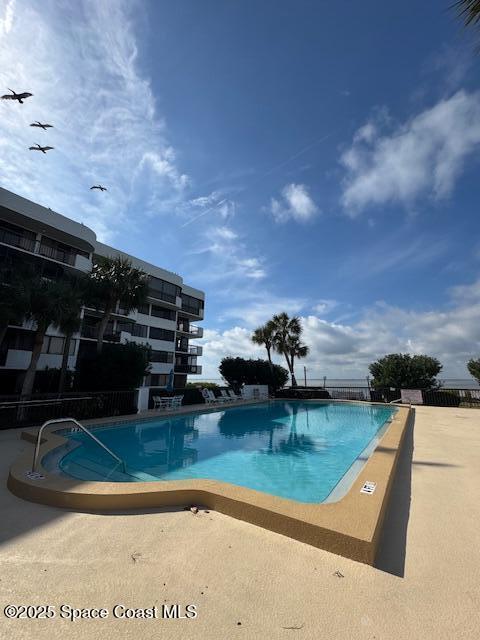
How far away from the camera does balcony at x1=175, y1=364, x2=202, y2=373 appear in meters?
32.5

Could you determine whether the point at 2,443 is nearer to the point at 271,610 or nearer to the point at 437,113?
the point at 271,610

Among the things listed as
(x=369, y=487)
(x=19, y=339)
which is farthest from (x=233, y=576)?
(x=19, y=339)

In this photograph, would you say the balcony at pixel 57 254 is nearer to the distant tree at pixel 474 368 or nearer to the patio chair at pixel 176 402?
the patio chair at pixel 176 402

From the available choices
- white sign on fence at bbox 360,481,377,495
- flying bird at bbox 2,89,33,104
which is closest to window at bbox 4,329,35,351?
flying bird at bbox 2,89,33,104

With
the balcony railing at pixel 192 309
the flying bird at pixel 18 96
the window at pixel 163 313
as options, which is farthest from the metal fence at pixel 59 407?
the balcony railing at pixel 192 309

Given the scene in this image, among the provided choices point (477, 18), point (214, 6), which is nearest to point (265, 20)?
point (214, 6)

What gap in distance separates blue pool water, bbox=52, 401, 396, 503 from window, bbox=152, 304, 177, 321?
17.5 metres

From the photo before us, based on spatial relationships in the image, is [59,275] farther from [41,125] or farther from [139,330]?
[41,125]

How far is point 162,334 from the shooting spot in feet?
102

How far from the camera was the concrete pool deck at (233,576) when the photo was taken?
1.93 m

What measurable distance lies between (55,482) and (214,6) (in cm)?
991

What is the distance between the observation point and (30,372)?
14.3 meters

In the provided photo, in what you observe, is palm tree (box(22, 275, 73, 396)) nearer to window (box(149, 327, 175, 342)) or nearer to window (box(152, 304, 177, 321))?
window (box(149, 327, 175, 342))

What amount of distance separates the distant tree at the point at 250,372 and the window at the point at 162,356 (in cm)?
529
